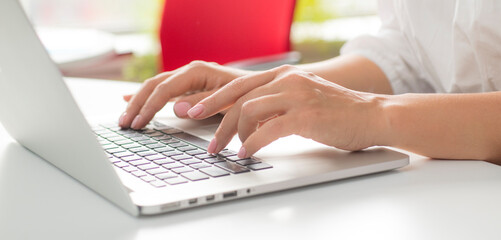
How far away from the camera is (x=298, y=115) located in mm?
Answer: 659

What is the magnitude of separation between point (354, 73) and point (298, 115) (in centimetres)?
40

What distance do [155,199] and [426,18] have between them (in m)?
0.61

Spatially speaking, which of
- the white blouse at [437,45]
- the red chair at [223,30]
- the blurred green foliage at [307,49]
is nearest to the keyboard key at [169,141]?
the white blouse at [437,45]

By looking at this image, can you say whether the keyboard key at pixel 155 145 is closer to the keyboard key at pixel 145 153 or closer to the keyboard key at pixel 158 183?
the keyboard key at pixel 145 153

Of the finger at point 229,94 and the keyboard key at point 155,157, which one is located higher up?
the finger at point 229,94

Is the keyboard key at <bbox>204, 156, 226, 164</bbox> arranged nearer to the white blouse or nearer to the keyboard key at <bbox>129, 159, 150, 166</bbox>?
the keyboard key at <bbox>129, 159, 150, 166</bbox>

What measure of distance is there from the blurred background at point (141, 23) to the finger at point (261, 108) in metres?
2.62

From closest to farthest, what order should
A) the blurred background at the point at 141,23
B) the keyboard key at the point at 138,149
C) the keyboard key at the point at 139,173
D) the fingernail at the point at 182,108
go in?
1. the keyboard key at the point at 139,173
2. the keyboard key at the point at 138,149
3. the fingernail at the point at 182,108
4. the blurred background at the point at 141,23

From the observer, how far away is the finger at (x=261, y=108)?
0.66 metres

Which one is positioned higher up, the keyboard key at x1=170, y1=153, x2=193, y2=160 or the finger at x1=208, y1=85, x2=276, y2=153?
the finger at x1=208, y1=85, x2=276, y2=153

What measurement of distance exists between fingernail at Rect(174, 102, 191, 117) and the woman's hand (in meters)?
0.10

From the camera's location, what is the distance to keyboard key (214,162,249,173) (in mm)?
608

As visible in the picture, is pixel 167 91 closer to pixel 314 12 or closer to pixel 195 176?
pixel 195 176

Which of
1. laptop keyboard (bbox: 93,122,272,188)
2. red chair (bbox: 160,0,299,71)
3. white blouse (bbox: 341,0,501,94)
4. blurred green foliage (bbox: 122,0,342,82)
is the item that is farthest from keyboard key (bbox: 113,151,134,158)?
blurred green foliage (bbox: 122,0,342,82)
